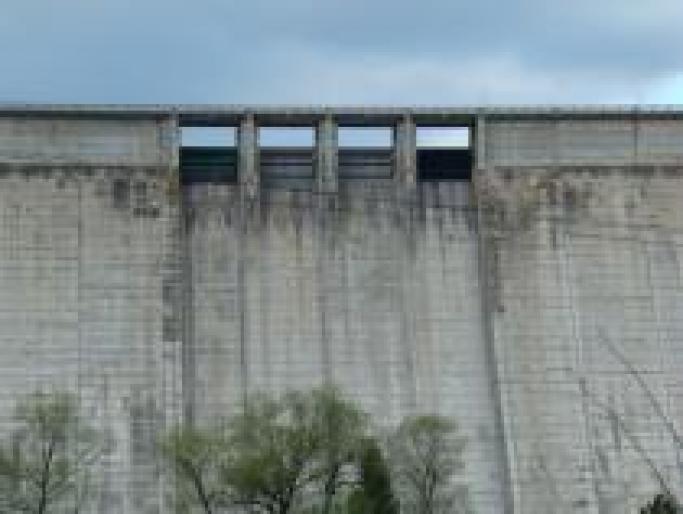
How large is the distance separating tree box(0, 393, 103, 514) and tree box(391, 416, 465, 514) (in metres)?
6.64

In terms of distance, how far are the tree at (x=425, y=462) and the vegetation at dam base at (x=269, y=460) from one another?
0.08ft

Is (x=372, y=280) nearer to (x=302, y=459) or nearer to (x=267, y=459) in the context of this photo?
(x=302, y=459)

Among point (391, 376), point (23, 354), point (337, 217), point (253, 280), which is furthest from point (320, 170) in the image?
point (23, 354)

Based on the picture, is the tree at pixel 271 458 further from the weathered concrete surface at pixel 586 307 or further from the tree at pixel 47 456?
the weathered concrete surface at pixel 586 307

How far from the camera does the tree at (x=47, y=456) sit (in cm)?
2792

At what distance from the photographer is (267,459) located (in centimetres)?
2720

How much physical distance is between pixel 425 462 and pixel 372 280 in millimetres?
5613

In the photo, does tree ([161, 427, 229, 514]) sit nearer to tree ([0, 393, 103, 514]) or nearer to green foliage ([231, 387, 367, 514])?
green foliage ([231, 387, 367, 514])

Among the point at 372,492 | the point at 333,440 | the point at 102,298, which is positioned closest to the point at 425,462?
the point at 333,440

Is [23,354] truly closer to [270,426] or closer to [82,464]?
[82,464]

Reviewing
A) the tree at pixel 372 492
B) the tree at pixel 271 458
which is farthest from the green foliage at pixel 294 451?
the tree at pixel 372 492

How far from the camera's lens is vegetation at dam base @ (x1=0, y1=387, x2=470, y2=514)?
27344 millimetres

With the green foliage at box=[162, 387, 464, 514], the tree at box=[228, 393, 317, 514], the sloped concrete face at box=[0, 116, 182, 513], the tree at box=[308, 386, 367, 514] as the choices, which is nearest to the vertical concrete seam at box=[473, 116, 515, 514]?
the green foliage at box=[162, 387, 464, 514]

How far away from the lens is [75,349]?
31578 millimetres
